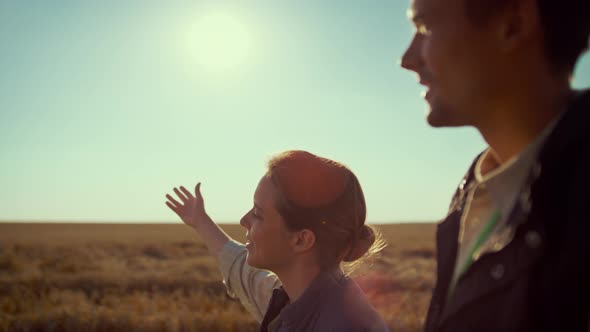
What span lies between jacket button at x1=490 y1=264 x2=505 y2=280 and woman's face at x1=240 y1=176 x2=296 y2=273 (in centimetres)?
159

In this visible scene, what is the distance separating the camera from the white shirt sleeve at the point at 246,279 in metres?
3.52

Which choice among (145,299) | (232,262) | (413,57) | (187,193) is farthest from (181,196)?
(145,299)

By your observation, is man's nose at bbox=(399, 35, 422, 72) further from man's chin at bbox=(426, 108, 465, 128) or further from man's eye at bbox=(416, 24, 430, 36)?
man's chin at bbox=(426, 108, 465, 128)

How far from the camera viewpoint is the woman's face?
300 centimetres

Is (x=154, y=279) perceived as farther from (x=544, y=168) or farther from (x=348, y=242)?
(x=544, y=168)

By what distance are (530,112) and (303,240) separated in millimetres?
1642

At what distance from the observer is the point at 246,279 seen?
11.8 ft

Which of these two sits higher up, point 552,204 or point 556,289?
point 552,204

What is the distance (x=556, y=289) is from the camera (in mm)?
1316

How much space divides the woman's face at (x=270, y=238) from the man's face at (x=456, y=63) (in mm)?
1360

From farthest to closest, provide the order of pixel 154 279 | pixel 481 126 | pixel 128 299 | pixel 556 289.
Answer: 1. pixel 154 279
2. pixel 128 299
3. pixel 481 126
4. pixel 556 289

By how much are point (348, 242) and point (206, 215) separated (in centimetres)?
120

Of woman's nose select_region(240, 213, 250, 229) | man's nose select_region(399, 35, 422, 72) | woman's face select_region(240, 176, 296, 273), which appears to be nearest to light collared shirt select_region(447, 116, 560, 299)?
man's nose select_region(399, 35, 422, 72)

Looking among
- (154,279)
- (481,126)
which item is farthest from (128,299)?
(481,126)
